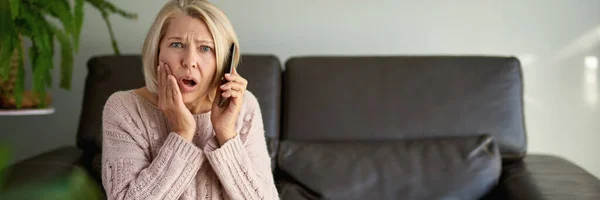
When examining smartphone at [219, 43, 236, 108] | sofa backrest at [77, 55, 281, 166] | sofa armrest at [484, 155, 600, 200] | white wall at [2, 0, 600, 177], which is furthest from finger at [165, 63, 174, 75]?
white wall at [2, 0, 600, 177]

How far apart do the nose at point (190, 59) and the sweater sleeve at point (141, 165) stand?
0.46 feet

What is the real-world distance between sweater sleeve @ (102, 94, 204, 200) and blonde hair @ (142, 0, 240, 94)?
5.4 inches

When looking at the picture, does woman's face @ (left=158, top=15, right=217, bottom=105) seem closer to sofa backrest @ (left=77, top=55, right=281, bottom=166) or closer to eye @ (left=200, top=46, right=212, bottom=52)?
eye @ (left=200, top=46, right=212, bottom=52)

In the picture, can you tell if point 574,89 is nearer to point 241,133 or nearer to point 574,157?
point 574,157

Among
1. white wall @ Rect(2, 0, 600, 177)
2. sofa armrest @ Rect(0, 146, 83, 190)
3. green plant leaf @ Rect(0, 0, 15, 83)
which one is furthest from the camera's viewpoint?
white wall @ Rect(2, 0, 600, 177)

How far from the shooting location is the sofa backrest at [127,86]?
5.73ft

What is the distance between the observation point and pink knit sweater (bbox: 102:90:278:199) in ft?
3.69

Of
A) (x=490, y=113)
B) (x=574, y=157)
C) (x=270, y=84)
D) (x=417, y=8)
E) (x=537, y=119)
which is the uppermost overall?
(x=417, y=8)

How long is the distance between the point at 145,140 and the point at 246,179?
223 mm

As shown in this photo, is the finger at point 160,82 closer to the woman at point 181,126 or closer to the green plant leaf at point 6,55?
the woman at point 181,126

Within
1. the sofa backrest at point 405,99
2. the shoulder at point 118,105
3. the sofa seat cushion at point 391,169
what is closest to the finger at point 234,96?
the shoulder at point 118,105

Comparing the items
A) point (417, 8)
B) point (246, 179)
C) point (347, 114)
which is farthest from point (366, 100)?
point (246, 179)

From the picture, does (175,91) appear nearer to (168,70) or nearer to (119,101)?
(168,70)

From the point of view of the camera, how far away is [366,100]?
5.75 feet
